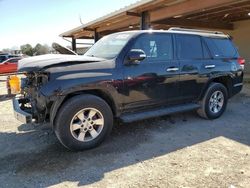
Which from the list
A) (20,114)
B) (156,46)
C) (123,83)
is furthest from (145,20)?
(20,114)

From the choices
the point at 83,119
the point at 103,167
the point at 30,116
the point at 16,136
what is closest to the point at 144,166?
the point at 103,167

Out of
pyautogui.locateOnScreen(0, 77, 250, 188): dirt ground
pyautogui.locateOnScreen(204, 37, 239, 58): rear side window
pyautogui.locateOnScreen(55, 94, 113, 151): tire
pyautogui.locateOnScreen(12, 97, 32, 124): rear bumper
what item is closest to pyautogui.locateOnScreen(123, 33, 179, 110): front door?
pyautogui.locateOnScreen(55, 94, 113, 151): tire

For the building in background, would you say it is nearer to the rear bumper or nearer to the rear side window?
the rear side window

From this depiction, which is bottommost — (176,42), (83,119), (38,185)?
(38,185)

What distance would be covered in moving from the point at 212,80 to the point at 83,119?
3.22 metres

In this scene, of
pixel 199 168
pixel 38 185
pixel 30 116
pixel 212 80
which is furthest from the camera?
pixel 212 80

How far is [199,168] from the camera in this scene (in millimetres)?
3674

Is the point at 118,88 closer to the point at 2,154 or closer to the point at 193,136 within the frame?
the point at 193,136

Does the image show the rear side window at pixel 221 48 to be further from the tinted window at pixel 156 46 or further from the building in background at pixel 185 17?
the building in background at pixel 185 17

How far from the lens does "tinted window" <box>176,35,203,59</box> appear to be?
5387mm

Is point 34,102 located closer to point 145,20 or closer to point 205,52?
point 205,52

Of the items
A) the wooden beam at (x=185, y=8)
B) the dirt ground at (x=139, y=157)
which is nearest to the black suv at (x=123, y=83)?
the dirt ground at (x=139, y=157)

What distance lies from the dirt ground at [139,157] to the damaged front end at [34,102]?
0.43 meters

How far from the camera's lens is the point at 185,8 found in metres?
9.61
